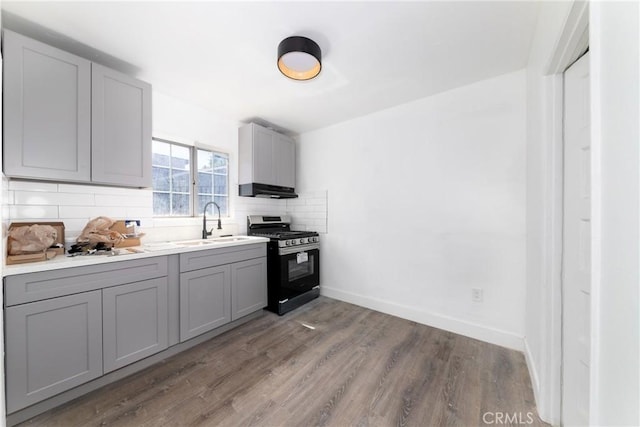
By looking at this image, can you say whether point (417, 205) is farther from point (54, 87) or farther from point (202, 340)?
point (54, 87)

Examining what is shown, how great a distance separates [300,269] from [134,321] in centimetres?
172

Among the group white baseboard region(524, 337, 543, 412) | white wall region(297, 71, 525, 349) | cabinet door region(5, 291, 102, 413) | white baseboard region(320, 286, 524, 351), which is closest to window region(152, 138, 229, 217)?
cabinet door region(5, 291, 102, 413)

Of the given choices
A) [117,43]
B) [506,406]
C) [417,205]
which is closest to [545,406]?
[506,406]

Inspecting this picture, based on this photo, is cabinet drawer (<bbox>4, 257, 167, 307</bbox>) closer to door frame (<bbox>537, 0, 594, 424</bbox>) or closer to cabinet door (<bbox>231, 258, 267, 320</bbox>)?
cabinet door (<bbox>231, 258, 267, 320</bbox>)

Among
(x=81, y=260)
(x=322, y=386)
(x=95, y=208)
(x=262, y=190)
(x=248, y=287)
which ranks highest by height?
(x=262, y=190)

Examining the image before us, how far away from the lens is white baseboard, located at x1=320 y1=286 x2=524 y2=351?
207 cm

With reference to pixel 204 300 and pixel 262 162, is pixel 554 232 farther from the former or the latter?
pixel 262 162

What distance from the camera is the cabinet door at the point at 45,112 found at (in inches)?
57.4

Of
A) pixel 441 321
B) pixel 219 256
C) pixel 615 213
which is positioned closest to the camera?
pixel 615 213

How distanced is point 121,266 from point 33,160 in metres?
0.85

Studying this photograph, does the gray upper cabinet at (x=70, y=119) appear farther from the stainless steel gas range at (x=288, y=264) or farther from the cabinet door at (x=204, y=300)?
the stainless steel gas range at (x=288, y=264)

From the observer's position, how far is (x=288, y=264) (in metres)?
2.82

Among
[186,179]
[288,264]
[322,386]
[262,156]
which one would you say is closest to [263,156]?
[262,156]

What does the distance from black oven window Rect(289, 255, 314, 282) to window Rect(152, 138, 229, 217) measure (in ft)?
3.61
